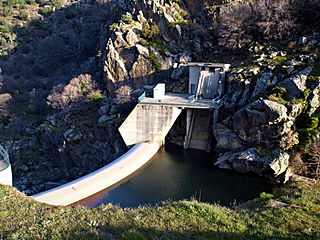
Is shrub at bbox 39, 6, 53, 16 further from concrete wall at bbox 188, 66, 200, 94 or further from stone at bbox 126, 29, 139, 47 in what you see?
concrete wall at bbox 188, 66, 200, 94

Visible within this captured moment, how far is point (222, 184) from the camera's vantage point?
21406mm

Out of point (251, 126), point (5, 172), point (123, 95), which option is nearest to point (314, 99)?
point (251, 126)

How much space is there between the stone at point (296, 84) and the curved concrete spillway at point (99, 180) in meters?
13.7

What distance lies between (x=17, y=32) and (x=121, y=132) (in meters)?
55.4

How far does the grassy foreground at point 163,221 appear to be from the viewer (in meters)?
9.46

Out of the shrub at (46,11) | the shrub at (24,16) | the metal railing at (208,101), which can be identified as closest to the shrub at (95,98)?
the metal railing at (208,101)

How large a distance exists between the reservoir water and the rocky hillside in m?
1.33

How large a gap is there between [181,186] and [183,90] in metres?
15.5

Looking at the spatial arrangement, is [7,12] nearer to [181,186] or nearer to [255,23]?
[255,23]

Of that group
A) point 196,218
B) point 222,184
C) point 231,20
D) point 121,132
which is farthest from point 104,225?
point 231,20

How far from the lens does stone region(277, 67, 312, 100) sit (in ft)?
75.5

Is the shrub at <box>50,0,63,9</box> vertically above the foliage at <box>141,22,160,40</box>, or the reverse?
the shrub at <box>50,0,63,9</box>

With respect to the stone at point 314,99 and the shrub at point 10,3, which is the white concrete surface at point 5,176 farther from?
the shrub at point 10,3

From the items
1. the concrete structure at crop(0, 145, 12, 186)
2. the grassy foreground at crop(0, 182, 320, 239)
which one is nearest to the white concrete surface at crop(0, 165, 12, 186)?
the concrete structure at crop(0, 145, 12, 186)
